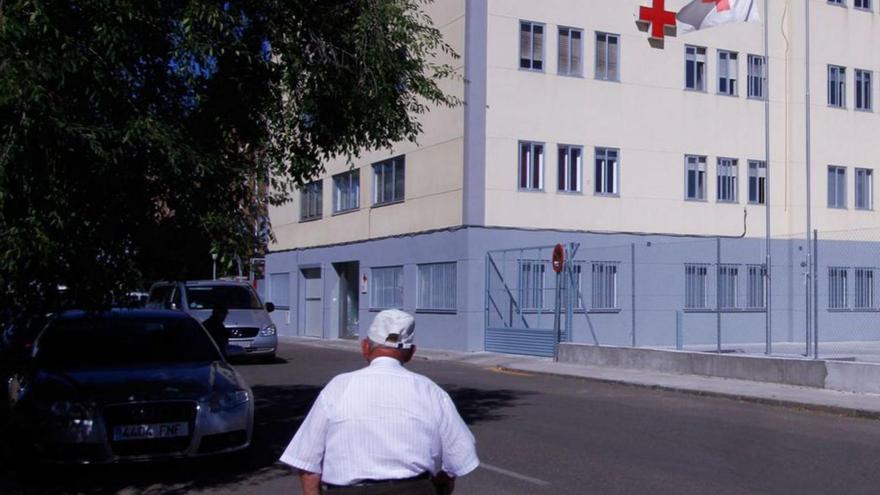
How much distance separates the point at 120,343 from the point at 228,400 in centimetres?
154

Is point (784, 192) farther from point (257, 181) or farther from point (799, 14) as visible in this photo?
point (257, 181)

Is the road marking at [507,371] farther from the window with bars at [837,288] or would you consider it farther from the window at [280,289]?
the window at [280,289]

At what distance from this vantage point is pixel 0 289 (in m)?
8.01

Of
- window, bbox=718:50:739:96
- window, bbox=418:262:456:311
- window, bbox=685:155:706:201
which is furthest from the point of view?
window, bbox=718:50:739:96

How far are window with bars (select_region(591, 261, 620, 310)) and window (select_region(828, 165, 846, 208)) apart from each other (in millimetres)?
9299

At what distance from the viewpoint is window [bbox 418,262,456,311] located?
2992 cm

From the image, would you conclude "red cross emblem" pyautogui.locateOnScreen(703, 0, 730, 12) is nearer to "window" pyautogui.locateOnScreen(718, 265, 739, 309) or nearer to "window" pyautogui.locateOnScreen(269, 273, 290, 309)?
"window" pyautogui.locateOnScreen(718, 265, 739, 309)

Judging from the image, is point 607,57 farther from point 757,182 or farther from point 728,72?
point 757,182

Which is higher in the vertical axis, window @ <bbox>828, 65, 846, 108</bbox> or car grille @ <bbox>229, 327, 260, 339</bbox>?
window @ <bbox>828, 65, 846, 108</bbox>

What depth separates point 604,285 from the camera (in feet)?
95.4

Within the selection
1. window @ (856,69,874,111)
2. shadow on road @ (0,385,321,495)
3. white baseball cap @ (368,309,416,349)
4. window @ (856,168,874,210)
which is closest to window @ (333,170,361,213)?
window @ (856,168,874,210)

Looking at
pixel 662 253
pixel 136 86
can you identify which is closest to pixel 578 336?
pixel 662 253

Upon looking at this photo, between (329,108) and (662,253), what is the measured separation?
783 inches

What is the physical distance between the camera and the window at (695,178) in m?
32.1
